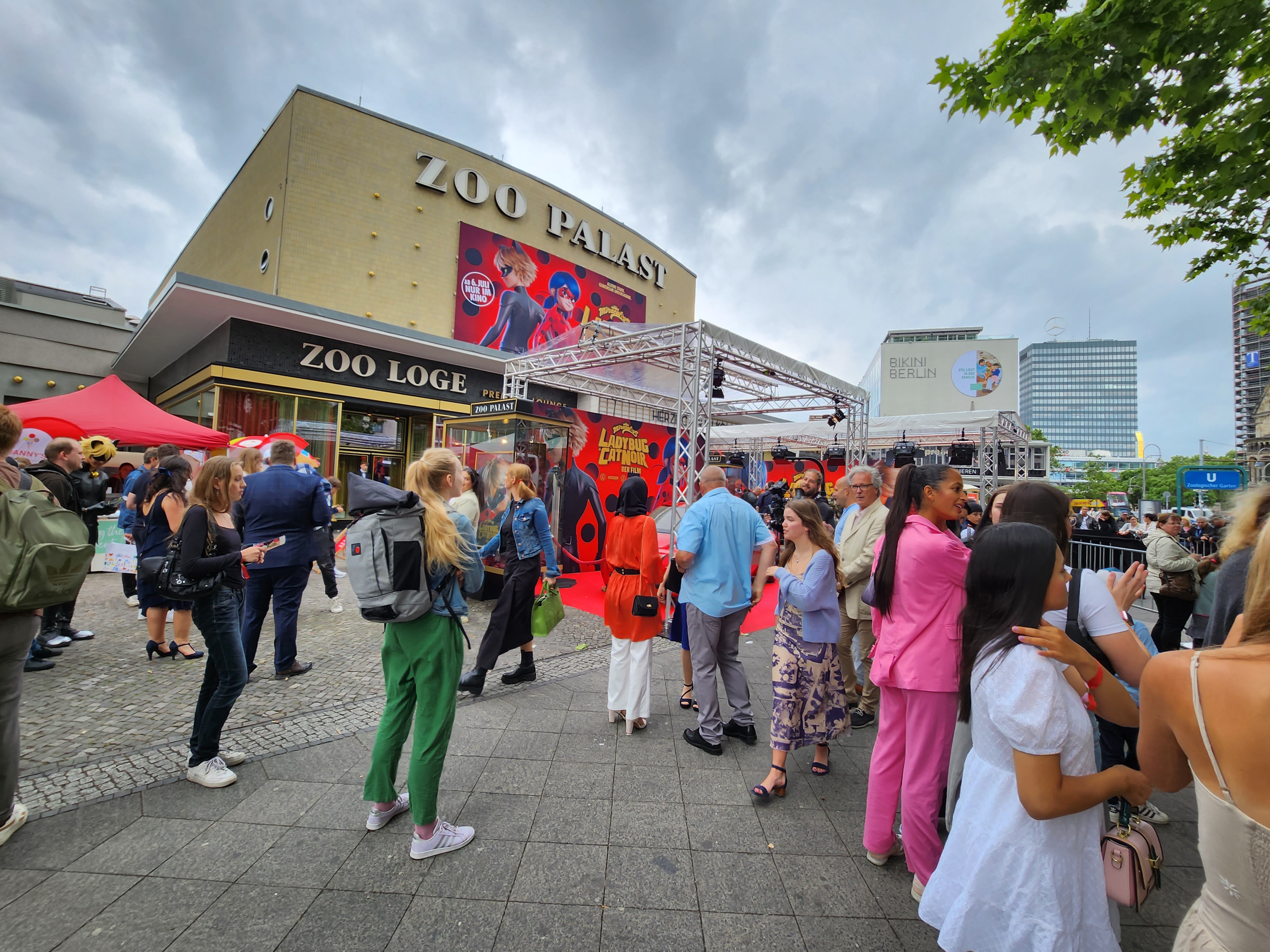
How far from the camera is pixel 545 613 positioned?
4430mm

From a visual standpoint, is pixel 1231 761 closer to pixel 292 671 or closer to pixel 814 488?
pixel 292 671

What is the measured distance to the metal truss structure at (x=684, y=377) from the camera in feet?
26.2

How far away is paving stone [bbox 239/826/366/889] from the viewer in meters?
2.21

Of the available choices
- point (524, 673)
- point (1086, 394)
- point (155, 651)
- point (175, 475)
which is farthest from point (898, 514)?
point (1086, 394)

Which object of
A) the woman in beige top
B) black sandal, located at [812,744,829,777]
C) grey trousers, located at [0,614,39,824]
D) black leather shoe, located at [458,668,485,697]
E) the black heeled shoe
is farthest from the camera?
the black heeled shoe

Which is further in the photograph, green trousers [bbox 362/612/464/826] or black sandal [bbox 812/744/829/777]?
black sandal [bbox 812/744/829/777]

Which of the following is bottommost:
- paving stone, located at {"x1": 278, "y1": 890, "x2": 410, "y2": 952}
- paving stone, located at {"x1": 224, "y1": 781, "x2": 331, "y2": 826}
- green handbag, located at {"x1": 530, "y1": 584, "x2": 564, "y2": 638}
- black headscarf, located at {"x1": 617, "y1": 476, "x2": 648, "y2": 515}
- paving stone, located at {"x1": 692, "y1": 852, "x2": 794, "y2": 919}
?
paving stone, located at {"x1": 692, "y1": 852, "x2": 794, "y2": 919}

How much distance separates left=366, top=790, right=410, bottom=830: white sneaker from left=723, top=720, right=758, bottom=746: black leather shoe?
6.48 feet

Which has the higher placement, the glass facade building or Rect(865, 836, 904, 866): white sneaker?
the glass facade building

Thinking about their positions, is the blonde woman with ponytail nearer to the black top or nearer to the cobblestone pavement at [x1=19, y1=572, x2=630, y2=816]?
the black top

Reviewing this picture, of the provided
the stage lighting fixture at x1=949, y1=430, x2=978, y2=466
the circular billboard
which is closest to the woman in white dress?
the stage lighting fixture at x1=949, y1=430, x2=978, y2=466

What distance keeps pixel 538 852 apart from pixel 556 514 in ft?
23.4

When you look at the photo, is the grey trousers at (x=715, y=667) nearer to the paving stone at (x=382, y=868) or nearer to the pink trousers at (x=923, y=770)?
the pink trousers at (x=923, y=770)

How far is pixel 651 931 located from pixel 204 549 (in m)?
2.86
